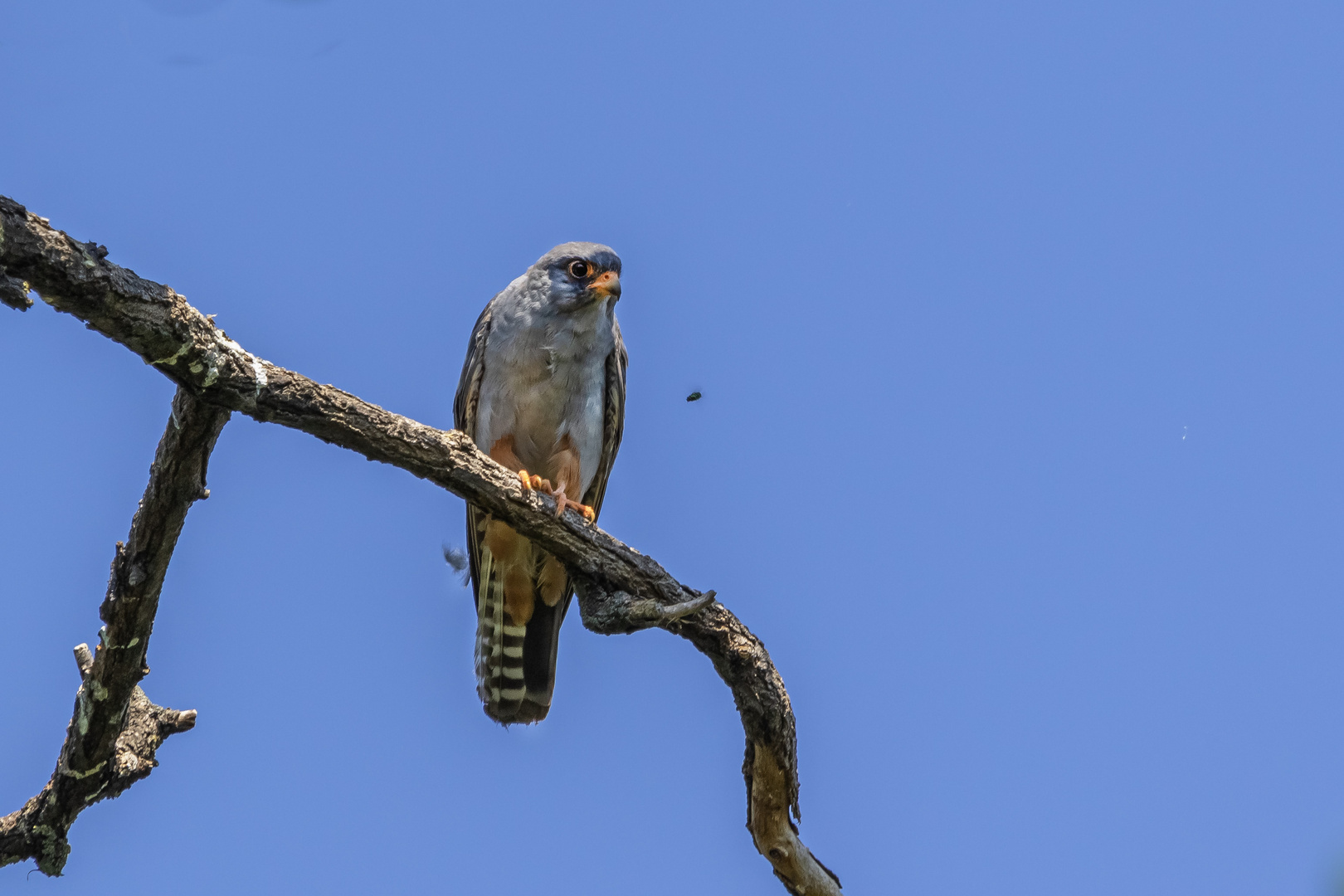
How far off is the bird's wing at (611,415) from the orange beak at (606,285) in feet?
1.15

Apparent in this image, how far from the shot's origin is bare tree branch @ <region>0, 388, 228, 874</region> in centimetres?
419

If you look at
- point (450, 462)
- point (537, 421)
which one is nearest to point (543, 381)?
point (537, 421)

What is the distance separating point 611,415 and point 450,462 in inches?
76.6

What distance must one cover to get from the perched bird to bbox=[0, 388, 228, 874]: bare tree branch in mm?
1811

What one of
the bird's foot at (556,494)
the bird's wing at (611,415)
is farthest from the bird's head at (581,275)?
the bird's foot at (556,494)

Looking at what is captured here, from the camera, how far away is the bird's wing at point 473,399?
6484mm

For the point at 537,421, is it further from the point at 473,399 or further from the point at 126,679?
the point at 126,679

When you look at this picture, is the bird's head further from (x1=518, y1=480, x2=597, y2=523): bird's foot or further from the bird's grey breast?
(x1=518, y1=480, x2=597, y2=523): bird's foot

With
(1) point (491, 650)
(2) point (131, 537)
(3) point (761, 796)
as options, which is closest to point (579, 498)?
(1) point (491, 650)

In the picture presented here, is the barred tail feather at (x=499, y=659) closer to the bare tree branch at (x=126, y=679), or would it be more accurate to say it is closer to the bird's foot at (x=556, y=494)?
the bird's foot at (x=556, y=494)

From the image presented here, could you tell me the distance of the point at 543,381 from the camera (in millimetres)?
6234

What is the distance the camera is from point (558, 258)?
20.8ft

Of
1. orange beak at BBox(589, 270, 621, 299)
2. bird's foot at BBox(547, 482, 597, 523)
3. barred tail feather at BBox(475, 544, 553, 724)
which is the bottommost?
barred tail feather at BBox(475, 544, 553, 724)

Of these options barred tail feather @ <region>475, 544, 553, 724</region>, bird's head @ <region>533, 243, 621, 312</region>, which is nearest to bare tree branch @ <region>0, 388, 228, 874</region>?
barred tail feather @ <region>475, 544, 553, 724</region>
